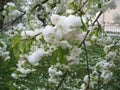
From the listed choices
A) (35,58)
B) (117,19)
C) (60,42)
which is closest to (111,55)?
(117,19)

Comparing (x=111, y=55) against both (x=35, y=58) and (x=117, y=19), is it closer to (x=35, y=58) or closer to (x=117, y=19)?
(x=117, y=19)

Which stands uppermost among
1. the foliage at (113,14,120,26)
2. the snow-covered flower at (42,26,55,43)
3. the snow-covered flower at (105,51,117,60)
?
the snow-covered flower at (42,26,55,43)

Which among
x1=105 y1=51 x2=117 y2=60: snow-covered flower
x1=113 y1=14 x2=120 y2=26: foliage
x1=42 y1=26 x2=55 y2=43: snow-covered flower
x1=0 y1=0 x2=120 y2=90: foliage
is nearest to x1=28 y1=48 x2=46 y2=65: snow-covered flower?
x1=0 y1=0 x2=120 y2=90: foliage

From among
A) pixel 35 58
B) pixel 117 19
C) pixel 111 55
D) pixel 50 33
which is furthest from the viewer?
pixel 111 55

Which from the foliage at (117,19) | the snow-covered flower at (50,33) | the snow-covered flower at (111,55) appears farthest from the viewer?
the snow-covered flower at (111,55)

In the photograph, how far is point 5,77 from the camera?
213 inches

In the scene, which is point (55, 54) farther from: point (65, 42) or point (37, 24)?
point (37, 24)

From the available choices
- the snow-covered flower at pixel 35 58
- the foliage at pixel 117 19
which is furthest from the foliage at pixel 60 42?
the foliage at pixel 117 19

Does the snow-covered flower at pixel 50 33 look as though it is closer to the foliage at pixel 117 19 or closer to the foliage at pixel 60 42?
the foliage at pixel 60 42

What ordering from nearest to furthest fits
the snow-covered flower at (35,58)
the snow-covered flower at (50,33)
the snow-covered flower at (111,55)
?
the snow-covered flower at (50,33) < the snow-covered flower at (35,58) < the snow-covered flower at (111,55)

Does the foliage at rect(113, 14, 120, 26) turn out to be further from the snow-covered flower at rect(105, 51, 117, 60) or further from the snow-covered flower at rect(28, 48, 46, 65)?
the snow-covered flower at rect(28, 48, 46, 65)

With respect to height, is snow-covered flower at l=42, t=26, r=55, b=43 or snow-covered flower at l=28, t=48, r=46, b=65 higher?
snow-covered flower at l=42, t=26, r=55, b=43

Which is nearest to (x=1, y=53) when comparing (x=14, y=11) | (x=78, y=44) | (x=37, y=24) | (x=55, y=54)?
(x=14, y=11)

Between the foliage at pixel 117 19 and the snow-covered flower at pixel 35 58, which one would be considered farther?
the foliage at pixel 117 19
